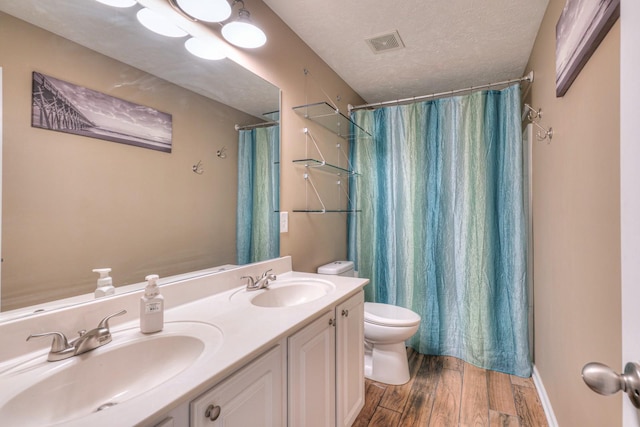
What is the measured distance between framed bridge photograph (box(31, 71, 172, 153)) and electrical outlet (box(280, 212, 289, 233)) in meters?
0.80

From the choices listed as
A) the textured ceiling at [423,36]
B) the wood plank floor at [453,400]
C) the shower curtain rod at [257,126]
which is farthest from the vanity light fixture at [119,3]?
the wood plank floor at [453,400]

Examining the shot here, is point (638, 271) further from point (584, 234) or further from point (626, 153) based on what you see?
point (584, 234)

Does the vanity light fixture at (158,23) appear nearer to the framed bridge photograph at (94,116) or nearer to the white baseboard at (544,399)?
the framed bridge photograph at (94,116)

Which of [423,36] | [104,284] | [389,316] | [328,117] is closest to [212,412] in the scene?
[104,284]

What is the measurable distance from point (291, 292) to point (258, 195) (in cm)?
58

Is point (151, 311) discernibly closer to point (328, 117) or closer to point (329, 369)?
point (329, 369)

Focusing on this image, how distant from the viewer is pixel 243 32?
147 centimetres

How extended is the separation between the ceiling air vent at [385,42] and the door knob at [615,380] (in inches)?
81.2

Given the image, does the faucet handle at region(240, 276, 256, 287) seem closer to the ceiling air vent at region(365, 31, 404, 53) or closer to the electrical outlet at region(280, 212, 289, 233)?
the electrical outlet at region(280, 212, 289, 233)

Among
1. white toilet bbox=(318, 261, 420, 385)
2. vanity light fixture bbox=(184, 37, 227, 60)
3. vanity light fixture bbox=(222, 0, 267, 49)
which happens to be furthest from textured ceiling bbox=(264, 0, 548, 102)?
white toilet bbox=(318, 261, 420, 385)

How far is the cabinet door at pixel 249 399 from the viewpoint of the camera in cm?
73

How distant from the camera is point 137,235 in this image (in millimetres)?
1137

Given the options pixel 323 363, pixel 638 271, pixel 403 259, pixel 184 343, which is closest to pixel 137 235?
pixel 184 343

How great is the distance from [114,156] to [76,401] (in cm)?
74
